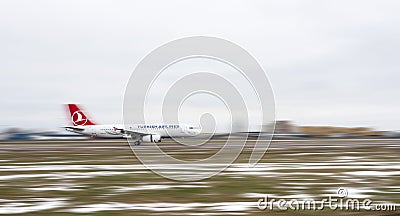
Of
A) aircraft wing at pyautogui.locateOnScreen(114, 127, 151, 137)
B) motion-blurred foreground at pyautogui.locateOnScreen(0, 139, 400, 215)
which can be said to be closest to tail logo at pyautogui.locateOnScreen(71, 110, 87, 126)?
aircraft wing at pyautogui.locateOnScreen(114, 127, 151, 137)

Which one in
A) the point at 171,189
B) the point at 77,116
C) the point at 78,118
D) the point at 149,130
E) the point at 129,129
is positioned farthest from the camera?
the point at 77,116

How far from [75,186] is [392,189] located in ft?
47.2

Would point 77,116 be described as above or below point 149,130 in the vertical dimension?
above

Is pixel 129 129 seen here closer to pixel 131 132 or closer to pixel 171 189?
pixel 131 132

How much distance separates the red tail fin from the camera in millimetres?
99312

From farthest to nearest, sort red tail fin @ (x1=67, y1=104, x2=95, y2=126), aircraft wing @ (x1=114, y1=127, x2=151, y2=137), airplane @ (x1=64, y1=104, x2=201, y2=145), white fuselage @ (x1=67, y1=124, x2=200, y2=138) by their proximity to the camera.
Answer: red tail fin @ (x1=67, y1=104, x2=95, y2=126) → white fuselage @ (x1=67, y1=124, x2=200, y2=138) → airplane @ (x1=64, y1=104, x2=201, y2=145) → aircraft wing @ (x1=114, y1=127, x2=151, y2=137)

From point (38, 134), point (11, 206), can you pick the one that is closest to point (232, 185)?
point (11, 206)

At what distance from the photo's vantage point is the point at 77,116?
3937 inches

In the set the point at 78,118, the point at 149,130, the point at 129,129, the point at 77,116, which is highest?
the point at 77,116

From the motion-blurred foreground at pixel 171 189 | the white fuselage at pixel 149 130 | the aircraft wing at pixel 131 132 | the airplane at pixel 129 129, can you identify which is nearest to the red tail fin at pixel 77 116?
the airplane at pixel 129 129

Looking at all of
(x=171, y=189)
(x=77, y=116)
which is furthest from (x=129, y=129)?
(x=171, y=189)

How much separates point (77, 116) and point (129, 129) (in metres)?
15.4

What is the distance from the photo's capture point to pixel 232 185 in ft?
83.1

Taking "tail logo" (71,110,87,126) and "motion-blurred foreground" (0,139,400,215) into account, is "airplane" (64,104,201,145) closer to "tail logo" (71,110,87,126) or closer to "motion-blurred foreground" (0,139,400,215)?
"tail logo" (71,110,87,126)
